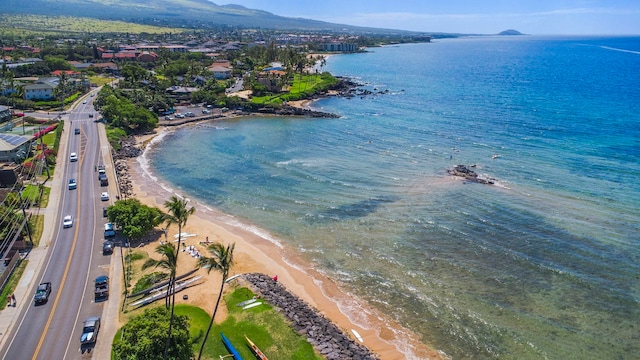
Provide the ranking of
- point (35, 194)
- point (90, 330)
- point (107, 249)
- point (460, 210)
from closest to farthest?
point (90, 330)
point (107, 249)
point (460, 210)
point (35, 194)

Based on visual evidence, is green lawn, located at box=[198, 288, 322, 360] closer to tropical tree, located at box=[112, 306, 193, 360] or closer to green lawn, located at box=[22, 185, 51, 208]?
tropical tree, located at box=[112, 306, 193, 360]

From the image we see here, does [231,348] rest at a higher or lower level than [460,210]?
lower

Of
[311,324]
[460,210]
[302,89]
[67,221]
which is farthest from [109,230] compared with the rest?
[302,89]

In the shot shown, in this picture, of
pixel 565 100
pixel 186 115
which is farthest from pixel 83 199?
pixel 565 100

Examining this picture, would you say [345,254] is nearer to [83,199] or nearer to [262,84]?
[83,199]

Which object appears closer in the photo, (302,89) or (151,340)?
(151,340)

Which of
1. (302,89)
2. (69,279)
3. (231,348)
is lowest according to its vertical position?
(69,279)

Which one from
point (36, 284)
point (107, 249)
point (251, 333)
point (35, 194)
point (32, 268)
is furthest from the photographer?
point (35, 194)

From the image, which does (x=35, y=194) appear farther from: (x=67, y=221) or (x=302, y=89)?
(x=302, y=89)
